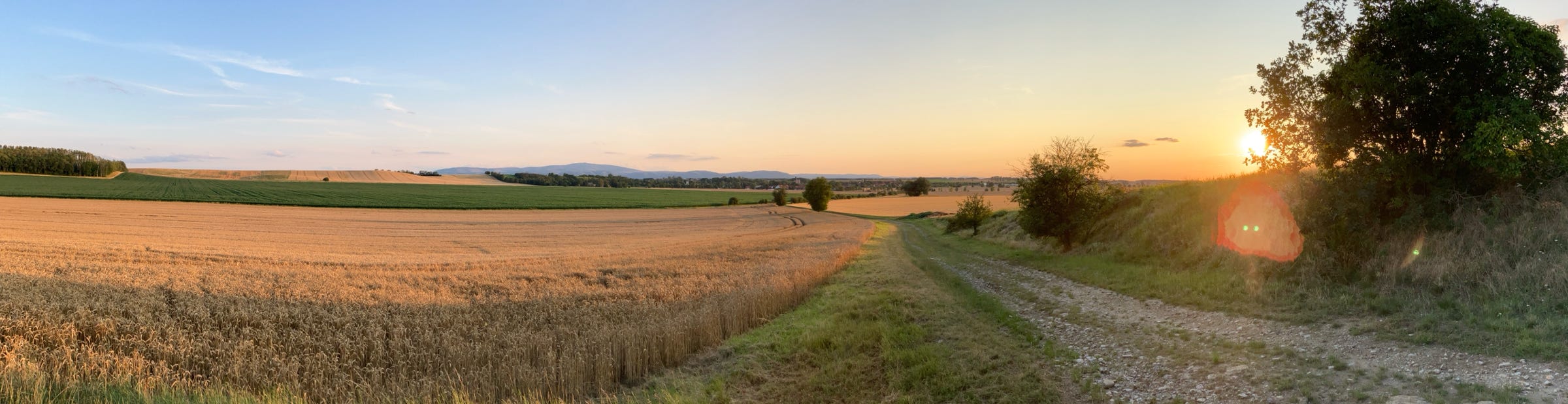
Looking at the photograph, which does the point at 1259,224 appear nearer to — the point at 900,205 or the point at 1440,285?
the point at 1440,285

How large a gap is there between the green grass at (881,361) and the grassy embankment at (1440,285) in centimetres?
476

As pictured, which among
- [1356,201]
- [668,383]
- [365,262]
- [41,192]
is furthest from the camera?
[41,192]

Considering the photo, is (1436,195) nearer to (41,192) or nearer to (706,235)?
(706,235)

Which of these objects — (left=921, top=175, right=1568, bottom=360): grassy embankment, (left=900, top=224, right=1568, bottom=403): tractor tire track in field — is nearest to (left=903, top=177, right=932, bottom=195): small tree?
(left=921, top=175, right=1568, bottom=360): grassy embankment

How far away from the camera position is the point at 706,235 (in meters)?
52.1

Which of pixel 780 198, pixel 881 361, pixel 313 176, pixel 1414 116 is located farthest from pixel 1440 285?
pixel 313 176

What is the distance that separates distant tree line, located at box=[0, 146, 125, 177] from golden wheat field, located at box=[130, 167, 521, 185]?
8.76 m

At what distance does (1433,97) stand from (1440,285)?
480 cm

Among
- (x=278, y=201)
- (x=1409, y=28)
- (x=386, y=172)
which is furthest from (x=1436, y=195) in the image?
(x=386, y=172)

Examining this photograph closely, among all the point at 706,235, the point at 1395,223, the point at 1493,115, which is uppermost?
the point at 1493,115

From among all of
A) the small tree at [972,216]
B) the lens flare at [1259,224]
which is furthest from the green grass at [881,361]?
the small tree at [972,216]

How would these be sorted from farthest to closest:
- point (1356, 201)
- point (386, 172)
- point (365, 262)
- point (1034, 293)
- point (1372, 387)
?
point (386, 172)
point (365, 262)
point (1034, 293)
point (1356, 201)
point (1372, 387)

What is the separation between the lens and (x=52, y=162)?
135000 millimetres

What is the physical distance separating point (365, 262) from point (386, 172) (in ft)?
629
